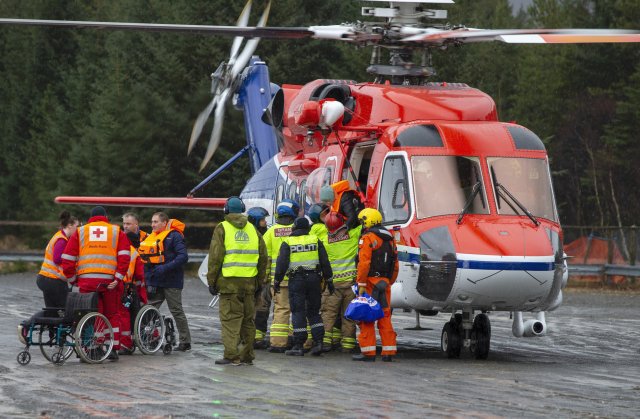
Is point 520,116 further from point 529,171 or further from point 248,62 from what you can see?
point 529,171

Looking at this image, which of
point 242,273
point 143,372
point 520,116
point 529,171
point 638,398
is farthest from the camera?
point 520,116

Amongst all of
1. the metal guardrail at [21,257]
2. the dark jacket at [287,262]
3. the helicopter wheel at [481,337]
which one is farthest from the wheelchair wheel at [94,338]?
the metal guardrail at [21,257]

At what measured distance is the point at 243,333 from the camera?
15109 millimetres

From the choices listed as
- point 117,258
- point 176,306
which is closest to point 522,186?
point 176,306

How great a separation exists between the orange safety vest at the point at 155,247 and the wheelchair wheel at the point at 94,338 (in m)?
1.74

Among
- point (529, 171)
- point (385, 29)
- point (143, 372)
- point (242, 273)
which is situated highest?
point (385, 29)

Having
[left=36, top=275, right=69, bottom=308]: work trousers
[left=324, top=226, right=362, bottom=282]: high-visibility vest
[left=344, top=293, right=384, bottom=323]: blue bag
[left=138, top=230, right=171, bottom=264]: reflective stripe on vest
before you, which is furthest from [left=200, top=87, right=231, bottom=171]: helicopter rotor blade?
[left=344, top=293, right=384, bottom=323]: blue bag

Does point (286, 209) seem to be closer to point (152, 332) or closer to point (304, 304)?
point (304, 304)

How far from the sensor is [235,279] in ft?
49.3

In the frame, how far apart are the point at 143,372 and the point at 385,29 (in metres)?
5.84

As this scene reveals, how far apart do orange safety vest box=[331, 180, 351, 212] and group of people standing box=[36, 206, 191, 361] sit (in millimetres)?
1952

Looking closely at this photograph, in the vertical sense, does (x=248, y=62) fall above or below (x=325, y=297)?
above

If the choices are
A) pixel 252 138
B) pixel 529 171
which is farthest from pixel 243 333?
pixel 252 138

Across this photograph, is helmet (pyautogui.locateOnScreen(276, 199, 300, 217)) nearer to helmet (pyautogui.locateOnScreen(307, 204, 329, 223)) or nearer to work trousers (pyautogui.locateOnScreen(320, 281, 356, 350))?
helmet (pyautogui.locateOnScreen(307, 204, 329, 223))
